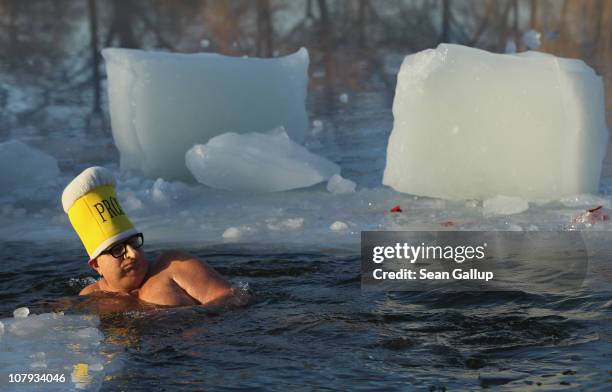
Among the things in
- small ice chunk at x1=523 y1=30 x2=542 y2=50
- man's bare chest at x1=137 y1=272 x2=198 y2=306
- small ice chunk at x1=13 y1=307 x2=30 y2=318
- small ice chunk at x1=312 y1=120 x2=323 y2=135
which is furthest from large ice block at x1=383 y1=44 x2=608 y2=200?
small ice chunk at x1=523 y1=30 x2=542 y2=50

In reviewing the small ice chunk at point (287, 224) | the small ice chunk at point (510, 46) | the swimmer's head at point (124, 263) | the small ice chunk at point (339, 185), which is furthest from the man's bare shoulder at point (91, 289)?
the small ice chunk at point (510, 46)

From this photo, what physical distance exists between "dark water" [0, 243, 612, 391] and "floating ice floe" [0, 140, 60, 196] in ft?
7.24

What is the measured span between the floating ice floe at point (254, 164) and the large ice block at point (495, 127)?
1.77 ft

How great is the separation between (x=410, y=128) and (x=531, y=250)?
1401 millimetres

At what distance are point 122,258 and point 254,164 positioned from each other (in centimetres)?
246

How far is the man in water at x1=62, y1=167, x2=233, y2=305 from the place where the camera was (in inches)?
170

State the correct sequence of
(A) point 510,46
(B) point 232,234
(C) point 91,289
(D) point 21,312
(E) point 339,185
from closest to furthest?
(D) point 21,312, (C) point 91,289, (B) point 232,234, (E) point 339,185, (A) point 510,46

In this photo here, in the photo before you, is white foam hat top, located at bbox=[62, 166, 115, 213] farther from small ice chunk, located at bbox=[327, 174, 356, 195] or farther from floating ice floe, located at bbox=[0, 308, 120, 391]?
small ice chunk, located at bbox=[327, 174, 356, 195]

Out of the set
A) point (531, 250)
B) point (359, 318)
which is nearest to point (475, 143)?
point (531, 250)

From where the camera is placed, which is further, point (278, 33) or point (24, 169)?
point (278, 33)

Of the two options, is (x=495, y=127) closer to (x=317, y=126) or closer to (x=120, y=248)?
(x=120, y=248)

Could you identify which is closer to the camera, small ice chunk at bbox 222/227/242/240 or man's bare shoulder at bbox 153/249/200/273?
man's bare shoulder at bbox 153/249/200/273

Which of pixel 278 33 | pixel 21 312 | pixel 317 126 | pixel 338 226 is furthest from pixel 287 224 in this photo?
pixel 278 33

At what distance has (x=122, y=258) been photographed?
14.3 feet
